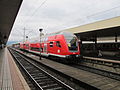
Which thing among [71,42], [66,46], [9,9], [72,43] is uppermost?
[9,9]

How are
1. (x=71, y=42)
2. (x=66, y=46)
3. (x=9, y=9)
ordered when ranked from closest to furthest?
(x=9, y=9) → (x=66, y=46) → (x=71, y=42)

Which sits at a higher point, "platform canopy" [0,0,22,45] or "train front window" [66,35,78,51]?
"platform canopy" [0,0,22,45]

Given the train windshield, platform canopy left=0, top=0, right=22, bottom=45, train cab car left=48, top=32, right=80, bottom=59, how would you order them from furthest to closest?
the train windshield, train cab car left=48, top=32, right=80, bottom=59, platform canopy left=0, top=0, right=22, bottom=45

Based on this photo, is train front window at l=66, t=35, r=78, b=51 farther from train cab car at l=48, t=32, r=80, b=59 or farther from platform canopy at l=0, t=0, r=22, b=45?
platform canopy at l=0, t=0, r=22, b=45

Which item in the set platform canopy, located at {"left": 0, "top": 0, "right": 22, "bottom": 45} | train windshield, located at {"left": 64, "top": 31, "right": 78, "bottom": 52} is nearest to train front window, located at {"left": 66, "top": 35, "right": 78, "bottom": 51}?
train windshield, located at {"left": 64, "top": 31, "right": 78, "bottom": 52}

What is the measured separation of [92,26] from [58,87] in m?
11.5

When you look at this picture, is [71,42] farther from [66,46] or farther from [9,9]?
[9,9]

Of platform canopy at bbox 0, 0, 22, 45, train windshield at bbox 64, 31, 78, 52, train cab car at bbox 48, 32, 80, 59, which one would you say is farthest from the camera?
train windshield at bbox 64, 31, 78, 52

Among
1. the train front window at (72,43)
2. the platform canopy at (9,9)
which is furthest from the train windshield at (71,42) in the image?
the platform canopy at (9,9)

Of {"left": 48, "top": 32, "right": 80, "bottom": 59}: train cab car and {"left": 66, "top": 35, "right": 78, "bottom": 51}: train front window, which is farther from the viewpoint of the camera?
{"left": 66, "top": 35, "right": 78, "bottom": 51}: train front window

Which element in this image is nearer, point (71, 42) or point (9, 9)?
point (9, 9)

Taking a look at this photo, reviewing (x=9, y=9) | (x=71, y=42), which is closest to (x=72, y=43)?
(x=71, y=42)

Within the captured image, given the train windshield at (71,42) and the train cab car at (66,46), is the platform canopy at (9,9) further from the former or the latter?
the train windshield at (71,42)

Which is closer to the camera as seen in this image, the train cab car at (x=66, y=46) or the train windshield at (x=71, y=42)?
the train cab car at (x=66, y=46)
